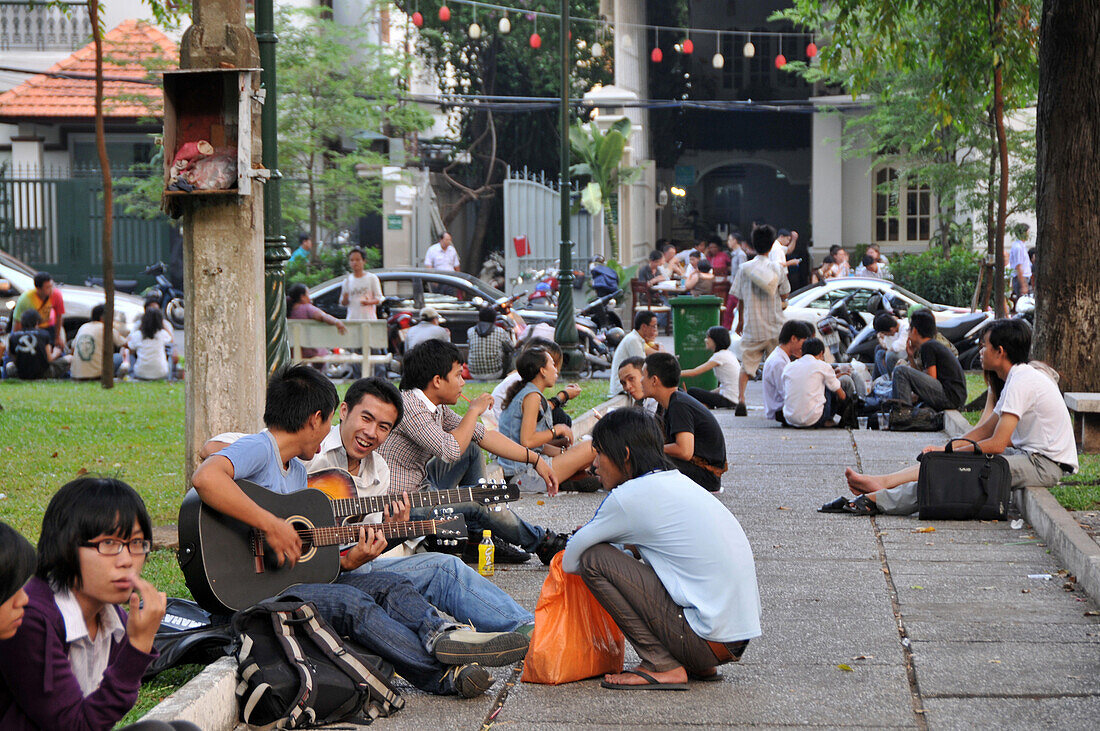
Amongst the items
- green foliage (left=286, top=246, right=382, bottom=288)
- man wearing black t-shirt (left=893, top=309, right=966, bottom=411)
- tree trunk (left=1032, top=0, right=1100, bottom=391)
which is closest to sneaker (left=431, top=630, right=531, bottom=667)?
tree trunk (left=1032, top=0, right=1100, bottom=391)

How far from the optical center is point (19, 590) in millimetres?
2824

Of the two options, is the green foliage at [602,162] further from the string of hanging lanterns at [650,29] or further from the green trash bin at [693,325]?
the green trash bin at [693,325]

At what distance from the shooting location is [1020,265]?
79.1 feet

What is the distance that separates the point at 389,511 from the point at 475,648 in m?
0.79

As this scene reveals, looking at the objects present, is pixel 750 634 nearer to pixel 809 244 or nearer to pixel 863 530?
pixel 863 530

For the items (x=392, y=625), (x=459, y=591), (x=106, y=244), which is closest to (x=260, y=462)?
(x=392, y=625)

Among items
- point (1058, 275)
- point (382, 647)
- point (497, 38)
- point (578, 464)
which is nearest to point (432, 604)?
point (382, 647)

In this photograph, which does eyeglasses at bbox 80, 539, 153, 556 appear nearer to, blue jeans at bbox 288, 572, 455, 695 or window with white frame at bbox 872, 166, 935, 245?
blue jeans at bbox 288, 572, 455, 695

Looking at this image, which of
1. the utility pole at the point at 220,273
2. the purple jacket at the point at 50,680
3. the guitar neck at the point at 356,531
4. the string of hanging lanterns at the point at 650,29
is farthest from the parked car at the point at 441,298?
the purple jacket at the point at 50,680

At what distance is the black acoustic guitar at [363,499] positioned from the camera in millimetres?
5332

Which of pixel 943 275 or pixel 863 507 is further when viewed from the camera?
pixel 943 275

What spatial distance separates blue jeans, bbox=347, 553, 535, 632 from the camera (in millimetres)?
5297

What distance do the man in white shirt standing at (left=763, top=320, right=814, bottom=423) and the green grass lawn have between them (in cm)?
205

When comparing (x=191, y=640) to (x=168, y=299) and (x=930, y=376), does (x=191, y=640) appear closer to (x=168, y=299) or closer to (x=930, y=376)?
(x=930, y=376)
